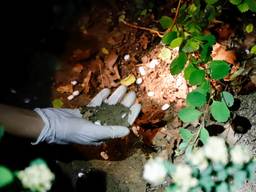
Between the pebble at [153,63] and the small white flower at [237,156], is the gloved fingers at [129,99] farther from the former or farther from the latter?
the small white flower at [237,156]

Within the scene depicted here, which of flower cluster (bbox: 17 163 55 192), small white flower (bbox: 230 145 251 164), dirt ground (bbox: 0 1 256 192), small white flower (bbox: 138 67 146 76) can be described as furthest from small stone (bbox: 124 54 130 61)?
flower cluster (bbox: 17 163 55 192)

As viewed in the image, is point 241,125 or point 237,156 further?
point 241,125

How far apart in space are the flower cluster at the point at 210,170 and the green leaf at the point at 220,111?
0.67 ft

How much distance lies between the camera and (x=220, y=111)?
6.31 ft

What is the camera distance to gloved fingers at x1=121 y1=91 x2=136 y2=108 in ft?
8.62

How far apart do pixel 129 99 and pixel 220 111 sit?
2.84 feet

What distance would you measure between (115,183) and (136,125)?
44cm

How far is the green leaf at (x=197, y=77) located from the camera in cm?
199

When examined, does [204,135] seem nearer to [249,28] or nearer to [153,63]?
[153,63]

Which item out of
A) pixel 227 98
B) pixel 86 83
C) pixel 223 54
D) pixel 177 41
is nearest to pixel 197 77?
pixel 227 98

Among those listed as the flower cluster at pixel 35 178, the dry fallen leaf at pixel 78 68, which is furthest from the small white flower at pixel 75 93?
the flower cluster at pixel 35 178

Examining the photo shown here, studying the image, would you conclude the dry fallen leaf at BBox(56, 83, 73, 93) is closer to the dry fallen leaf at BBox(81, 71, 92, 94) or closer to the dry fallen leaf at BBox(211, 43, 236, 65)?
the dry fallen leaf at BBox(81, 71, 92, 94)

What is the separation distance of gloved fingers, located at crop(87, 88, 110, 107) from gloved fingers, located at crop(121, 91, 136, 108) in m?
0.14

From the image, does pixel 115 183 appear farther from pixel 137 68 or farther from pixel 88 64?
pixel 88 64
